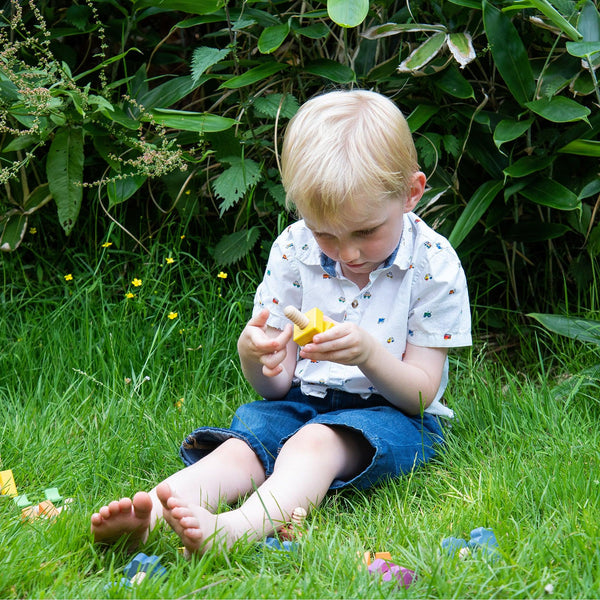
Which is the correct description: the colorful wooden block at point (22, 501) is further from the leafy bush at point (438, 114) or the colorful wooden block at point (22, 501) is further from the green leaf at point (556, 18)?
the green leaf at point (556, 18)

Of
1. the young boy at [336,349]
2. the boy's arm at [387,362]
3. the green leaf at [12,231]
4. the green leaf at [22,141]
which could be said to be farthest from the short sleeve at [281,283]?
the green leaf at [12,231]

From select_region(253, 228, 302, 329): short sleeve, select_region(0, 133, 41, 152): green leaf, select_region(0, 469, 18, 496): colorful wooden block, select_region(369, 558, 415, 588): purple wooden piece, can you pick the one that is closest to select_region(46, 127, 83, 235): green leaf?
select_region(0, 133, 41, 152): green leaf

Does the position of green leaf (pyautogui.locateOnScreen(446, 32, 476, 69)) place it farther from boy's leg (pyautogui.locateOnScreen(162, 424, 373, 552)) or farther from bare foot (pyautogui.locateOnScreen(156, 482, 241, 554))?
bare foot (pyautogui.locateOnScreen(156, 482, 241, 554))

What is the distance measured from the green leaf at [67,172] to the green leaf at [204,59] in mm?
446

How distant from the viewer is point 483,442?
184 centimetres

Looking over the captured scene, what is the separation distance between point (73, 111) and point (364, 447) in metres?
1.35

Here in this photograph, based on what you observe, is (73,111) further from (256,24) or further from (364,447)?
(364,447)

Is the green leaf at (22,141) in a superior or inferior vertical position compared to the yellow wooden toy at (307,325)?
superior

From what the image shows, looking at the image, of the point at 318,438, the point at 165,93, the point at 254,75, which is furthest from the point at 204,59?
the point at 318,438

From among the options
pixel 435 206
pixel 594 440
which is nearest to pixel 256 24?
pixel 435 206

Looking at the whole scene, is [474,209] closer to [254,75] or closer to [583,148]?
[583,148]

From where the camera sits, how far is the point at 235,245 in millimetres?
2562

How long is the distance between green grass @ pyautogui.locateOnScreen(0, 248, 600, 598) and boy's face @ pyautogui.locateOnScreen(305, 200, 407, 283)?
0.48 metres

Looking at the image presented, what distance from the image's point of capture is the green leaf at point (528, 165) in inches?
88.3
